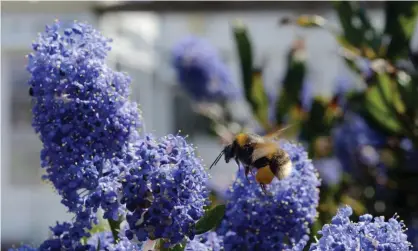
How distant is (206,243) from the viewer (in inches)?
76.7

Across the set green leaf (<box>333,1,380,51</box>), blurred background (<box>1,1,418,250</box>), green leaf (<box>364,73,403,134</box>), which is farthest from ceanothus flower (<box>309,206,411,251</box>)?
green leaf (<box>333,1,380,51</box>)

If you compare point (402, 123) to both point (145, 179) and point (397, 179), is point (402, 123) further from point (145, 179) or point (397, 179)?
point (145, 179)

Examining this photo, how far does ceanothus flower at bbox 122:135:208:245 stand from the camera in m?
1.70

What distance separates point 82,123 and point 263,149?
1.62 ft

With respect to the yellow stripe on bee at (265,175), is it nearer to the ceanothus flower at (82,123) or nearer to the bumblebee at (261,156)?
the bumblebee at (261,156)

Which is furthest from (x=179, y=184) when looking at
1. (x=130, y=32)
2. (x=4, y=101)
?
(x=4, y=101)

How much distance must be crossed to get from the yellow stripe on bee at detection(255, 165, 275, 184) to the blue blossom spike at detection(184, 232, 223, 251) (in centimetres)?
18

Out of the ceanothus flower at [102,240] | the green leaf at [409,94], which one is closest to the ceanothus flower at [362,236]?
the ceanothus flower at [102,240]

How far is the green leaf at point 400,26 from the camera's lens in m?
3.15

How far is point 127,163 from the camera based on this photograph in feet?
5.91

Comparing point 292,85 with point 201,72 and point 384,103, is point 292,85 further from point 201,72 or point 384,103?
point 201,72

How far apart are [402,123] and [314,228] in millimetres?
1016

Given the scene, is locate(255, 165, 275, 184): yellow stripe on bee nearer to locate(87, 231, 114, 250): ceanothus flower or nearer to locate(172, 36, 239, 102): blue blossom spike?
locate(87, 231, 114, 250): ceanothus flower

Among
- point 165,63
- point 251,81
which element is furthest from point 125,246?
Answer: point 165,63
